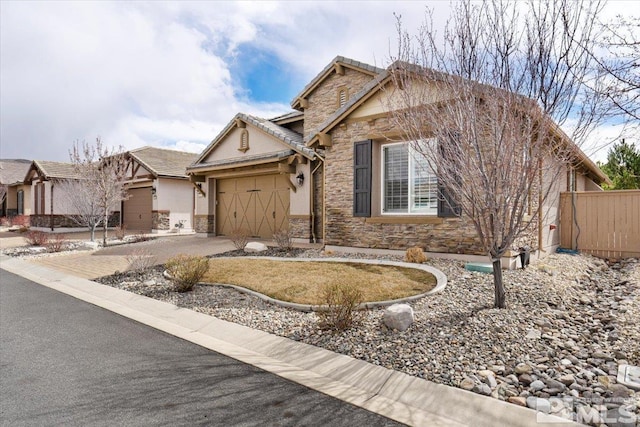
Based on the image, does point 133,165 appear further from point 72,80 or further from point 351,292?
point 351,292

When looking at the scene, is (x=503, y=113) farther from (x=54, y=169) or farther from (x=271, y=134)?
(x=54, y=169)

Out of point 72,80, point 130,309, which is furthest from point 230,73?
point 130,309

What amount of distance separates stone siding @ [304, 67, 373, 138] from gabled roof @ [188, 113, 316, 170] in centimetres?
102

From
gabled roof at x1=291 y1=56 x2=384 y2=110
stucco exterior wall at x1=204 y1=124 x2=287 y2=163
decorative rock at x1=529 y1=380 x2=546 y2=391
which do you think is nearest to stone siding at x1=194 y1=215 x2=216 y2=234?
stucco exterior wall at x1=204 y1=124 x2=287 y2=163

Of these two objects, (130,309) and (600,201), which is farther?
(600,201)

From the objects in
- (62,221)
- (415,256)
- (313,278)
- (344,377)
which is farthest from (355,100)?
(62,221)

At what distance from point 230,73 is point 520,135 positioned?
12.1 m

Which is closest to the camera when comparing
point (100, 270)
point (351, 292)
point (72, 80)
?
point (351, 292)

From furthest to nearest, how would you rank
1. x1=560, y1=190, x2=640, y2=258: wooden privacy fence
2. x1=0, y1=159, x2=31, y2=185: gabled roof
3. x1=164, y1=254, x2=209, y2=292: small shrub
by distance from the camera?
1. x1=0, y1=159, x2=31, y2=185: gabled roof
2. x1=560, y1=190, x2=640, y2=258: wooden privacy fence
3. x1=164, y1=254, x2=209, y2=292: small shrub

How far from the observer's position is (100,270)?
1016 centimetres

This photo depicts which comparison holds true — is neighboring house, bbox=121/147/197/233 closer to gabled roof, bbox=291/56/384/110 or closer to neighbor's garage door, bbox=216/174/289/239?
neighbor's garage door, bbox=216/174/289/239

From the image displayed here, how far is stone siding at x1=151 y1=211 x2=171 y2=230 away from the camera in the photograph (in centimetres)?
2119

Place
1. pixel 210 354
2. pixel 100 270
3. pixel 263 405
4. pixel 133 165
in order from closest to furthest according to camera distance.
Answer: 1. pixel 263 405
2. pixel 210 354
3. pixel 100 270
4. pixel 133 165

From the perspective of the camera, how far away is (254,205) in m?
16.4
